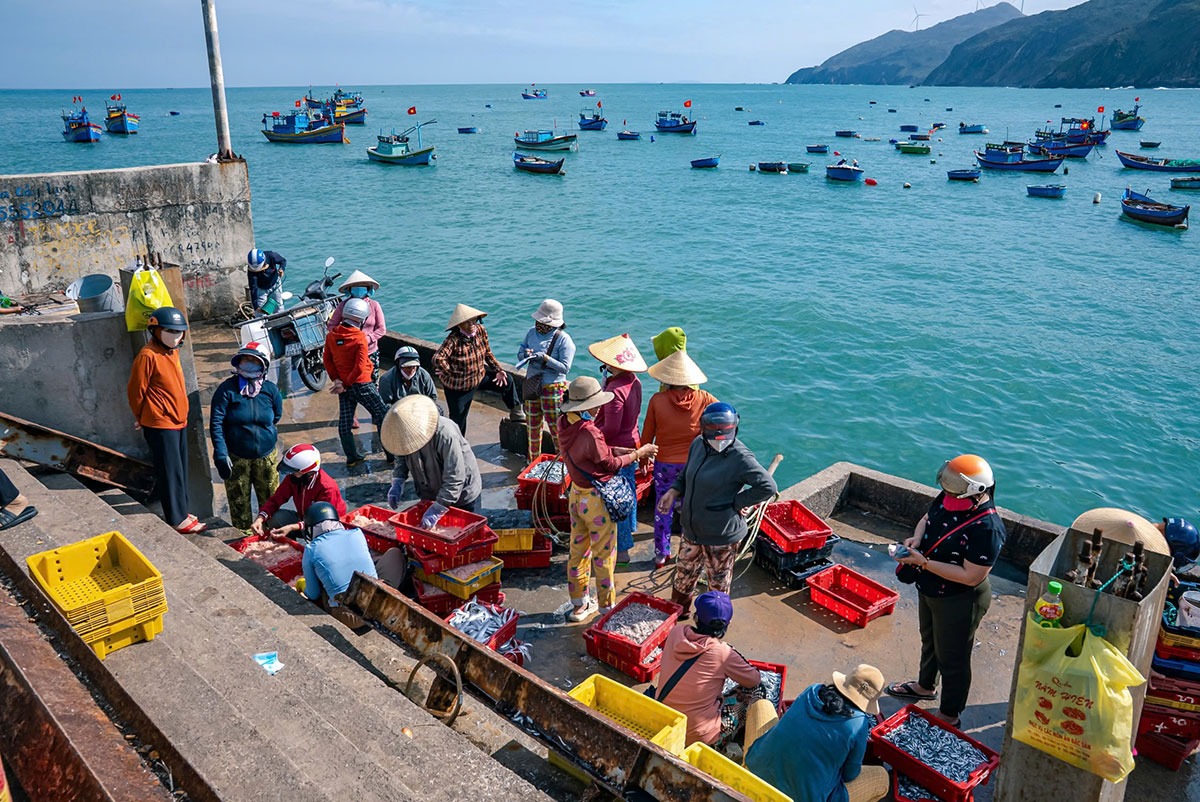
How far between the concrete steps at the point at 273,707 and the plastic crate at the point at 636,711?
2.27 ft

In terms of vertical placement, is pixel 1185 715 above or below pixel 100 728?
below

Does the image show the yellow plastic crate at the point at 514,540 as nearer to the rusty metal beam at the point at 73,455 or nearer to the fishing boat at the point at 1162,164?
the rusty metal beam at the point at 73,455

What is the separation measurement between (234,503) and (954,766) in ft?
18.3

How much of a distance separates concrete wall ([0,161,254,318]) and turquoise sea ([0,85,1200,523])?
21.6ft

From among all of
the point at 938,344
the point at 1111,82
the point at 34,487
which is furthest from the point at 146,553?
the point at 1111,82

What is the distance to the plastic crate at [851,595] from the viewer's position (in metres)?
5.69

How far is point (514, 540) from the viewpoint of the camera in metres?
6.25

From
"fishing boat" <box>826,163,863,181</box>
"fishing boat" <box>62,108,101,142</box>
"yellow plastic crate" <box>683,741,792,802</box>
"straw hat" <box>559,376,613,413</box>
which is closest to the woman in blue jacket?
"straw hat" <box>559,376,613,413</box>

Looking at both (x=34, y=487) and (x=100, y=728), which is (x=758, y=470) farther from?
(x=34, y=487)

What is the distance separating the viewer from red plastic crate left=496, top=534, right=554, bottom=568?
6277mm

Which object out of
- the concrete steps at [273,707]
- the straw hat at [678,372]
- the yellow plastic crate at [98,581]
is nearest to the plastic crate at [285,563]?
the concrete steps at [273,707]

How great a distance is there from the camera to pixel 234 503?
654 cm

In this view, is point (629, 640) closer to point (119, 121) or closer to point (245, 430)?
point (245, 430)

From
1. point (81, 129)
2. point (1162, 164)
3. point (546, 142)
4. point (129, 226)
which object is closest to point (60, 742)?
point (129, 226)
